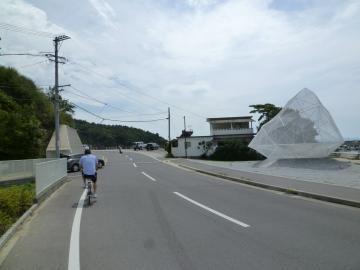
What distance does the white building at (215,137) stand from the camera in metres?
68.9

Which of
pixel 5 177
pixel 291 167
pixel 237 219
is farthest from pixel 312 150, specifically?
pixel 237 219

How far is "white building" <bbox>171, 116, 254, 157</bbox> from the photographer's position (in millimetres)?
68875

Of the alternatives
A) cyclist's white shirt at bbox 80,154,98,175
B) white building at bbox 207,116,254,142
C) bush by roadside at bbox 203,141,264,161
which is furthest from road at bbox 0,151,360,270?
white building at bbox 207,116,254,142

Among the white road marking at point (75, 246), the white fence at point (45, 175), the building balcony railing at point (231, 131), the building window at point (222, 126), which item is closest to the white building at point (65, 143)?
the building balcony railing at point (231, 131)

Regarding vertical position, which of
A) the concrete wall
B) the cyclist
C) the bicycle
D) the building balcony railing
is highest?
the building balcony railing

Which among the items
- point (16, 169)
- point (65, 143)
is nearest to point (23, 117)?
point (16, 169)

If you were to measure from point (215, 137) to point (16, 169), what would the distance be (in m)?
48.6

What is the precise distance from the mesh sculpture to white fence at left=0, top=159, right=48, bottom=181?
19346 millimetres

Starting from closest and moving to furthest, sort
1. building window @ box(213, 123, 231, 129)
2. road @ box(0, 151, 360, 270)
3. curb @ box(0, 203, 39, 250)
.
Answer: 1. road @ box(0, 151, 360, 270)
2. curb @ box(0, 203, 39, 250)
3. building window @ box(213, 123, 231, 129)

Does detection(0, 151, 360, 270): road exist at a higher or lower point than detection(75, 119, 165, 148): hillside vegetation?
lower

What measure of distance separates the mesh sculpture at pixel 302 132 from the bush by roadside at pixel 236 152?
21.9 metres

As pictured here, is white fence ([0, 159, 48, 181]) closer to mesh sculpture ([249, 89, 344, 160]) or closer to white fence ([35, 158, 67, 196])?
white fence ([35, 158, 67, 196])

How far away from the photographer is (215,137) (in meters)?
73.1

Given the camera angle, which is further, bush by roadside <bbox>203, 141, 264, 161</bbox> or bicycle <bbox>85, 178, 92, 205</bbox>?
bush by roadside <bbox>203, 141, 264, 161</bbox>
